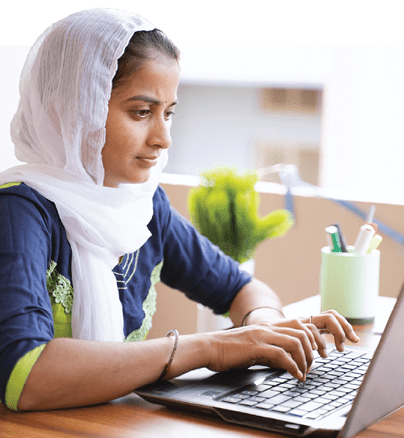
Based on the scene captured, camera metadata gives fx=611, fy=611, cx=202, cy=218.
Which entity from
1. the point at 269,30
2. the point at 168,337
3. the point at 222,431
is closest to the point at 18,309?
the point at 168,337

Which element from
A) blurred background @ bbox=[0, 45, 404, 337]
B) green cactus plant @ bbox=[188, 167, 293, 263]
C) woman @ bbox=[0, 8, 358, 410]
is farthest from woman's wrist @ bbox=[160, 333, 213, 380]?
green cactus plant @ bbox=[188, 167, 293, 263]

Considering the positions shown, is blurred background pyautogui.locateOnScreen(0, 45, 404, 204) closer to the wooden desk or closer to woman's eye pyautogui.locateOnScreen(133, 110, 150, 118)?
woman's eye pyautogui.locateOnScreen(133, 110, 150, 118)

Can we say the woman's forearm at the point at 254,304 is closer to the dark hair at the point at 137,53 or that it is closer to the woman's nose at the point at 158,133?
the woman's nose at the point at 158,133

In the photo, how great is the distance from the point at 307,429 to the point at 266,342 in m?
0.22

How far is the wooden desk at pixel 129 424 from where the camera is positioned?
693 mm

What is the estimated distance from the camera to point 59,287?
104cm

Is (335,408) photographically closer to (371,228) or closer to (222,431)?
(222,431)

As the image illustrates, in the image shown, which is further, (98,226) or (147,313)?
(147,313)

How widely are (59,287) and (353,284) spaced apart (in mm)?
614

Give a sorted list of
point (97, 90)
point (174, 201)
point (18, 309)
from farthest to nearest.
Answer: point (174, 201) < point (97, 90) < point (18, 309)

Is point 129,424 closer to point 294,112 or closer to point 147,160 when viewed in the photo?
point 147,160

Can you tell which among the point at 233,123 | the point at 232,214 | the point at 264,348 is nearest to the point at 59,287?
the point at 264,348

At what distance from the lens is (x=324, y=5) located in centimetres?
138

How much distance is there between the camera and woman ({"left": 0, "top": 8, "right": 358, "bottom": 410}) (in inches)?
32.3
